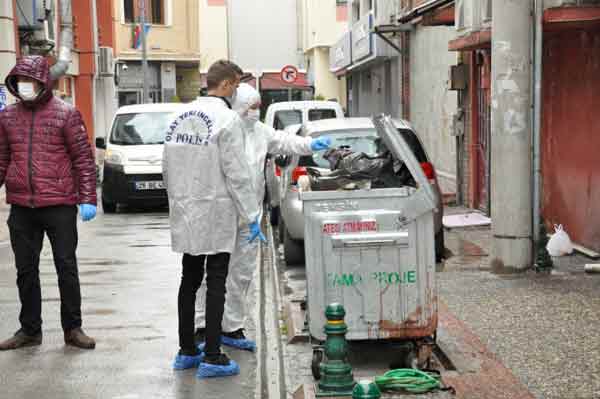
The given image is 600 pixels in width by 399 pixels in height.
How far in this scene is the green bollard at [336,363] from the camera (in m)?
5.98

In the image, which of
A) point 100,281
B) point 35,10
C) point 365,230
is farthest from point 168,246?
point 35,10

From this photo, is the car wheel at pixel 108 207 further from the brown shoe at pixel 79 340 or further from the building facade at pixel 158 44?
the building facade at pixel 158 44

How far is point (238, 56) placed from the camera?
49.2 m

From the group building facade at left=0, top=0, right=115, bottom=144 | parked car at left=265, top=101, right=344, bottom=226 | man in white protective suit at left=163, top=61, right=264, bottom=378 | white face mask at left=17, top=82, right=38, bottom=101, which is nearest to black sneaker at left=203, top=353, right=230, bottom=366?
man in white protective suit at left=163, top=61, right=264, bottom=378

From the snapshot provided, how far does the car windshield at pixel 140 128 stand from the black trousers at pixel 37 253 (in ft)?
35.9

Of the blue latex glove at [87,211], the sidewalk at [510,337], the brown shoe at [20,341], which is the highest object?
the blue latex glove at [87,211]

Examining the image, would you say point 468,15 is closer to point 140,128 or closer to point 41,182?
point 140,128

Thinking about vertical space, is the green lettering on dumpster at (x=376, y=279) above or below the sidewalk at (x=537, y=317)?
above

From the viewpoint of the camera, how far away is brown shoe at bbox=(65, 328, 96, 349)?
291 inches

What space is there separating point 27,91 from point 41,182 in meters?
0.64

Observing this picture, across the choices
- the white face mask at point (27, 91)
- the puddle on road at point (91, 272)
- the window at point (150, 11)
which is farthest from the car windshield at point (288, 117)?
the window at point (150, 11)

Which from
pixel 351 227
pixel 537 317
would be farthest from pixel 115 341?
pixel 537 317

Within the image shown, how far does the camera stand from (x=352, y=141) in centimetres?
1147

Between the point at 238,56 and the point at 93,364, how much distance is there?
42971 millimetres
